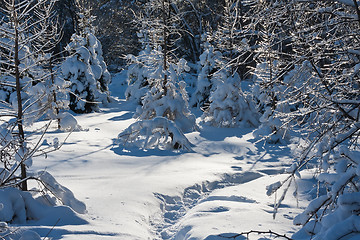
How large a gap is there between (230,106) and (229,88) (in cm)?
80

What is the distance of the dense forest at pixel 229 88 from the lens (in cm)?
336

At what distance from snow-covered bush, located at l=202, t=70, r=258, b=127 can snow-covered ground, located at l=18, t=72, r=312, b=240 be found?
10.8 feet

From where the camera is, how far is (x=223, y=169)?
29.1ft

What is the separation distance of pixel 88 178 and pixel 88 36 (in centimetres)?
1592

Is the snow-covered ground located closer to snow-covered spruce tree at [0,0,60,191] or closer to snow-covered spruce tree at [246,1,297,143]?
snow-covered spruce tree at [0,0,60,191]

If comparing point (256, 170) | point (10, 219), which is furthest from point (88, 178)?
point (256, 170)

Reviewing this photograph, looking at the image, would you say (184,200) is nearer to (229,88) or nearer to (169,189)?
(169,189)

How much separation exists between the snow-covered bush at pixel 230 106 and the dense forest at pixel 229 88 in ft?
0.17

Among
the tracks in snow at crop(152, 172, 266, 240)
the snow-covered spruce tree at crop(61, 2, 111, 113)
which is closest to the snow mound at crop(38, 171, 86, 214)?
the tracks in snow at crop(152, 172, 266, 240)

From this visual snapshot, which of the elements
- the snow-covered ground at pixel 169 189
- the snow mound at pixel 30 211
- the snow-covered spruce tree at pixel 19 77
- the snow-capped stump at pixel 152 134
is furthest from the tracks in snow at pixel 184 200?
the snow-capped stump at pixel 152 134

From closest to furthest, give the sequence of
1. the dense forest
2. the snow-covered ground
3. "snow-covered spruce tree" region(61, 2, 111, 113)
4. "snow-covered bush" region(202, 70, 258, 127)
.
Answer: the dense forest → the snow-covered ground → "snow-covered bush" region(202, 70, 258, 127) → "snow-covered spruce tree" region(61, 2, 111, 113)

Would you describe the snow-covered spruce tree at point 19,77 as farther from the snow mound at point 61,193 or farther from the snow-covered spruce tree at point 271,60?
the snow-covered spruce tree at point 271,60

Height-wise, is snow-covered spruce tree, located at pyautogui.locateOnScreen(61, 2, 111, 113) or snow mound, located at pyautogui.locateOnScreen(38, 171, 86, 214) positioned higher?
snow-covered spruce tree, located at pyautogui.locateOnScreen(61, 2, 111, 113)

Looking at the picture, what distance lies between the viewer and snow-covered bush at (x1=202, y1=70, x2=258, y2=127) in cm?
1591
